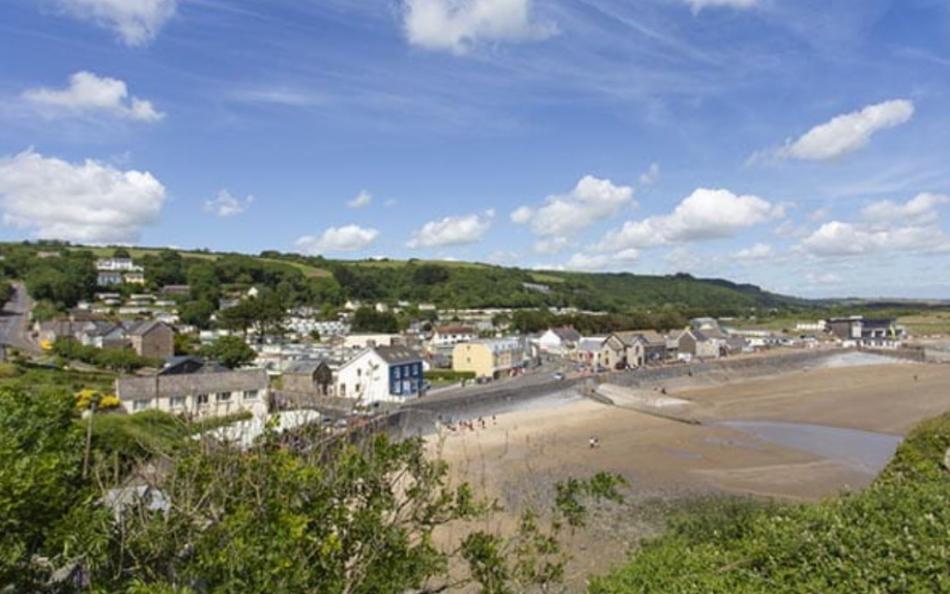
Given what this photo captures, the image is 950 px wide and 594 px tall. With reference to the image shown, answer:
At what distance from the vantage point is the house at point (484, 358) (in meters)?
59.3

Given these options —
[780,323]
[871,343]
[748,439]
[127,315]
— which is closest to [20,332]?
[127,315]

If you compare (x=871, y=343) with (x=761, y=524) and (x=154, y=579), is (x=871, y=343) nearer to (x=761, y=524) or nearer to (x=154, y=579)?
(x=761, y=524)

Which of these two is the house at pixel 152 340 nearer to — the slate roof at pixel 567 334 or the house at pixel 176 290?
the slate roof at pixel 567 334

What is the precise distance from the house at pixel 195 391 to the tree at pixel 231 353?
11.7 m

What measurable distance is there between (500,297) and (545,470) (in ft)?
367

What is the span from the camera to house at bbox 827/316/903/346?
104m

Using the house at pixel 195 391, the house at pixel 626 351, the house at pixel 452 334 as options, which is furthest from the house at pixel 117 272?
the house at pixel 195 391

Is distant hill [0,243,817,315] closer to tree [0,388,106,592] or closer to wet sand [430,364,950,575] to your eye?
wet sand [430,364,950,575]

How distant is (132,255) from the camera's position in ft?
484

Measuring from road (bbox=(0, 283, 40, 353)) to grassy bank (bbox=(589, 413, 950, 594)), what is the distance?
60542mm

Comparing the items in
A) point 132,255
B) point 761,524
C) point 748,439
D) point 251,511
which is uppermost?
point 132,255

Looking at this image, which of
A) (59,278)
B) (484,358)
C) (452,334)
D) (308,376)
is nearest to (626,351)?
(484,358)

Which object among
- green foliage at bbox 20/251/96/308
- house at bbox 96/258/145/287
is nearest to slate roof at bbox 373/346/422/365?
green foliage at bbox 20/251/96/308

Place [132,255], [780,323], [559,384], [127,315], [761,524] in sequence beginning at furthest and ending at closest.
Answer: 1. [132,255]
2. [780,323]
3. [127,315]
4. [559,384]
5. [761,524]
